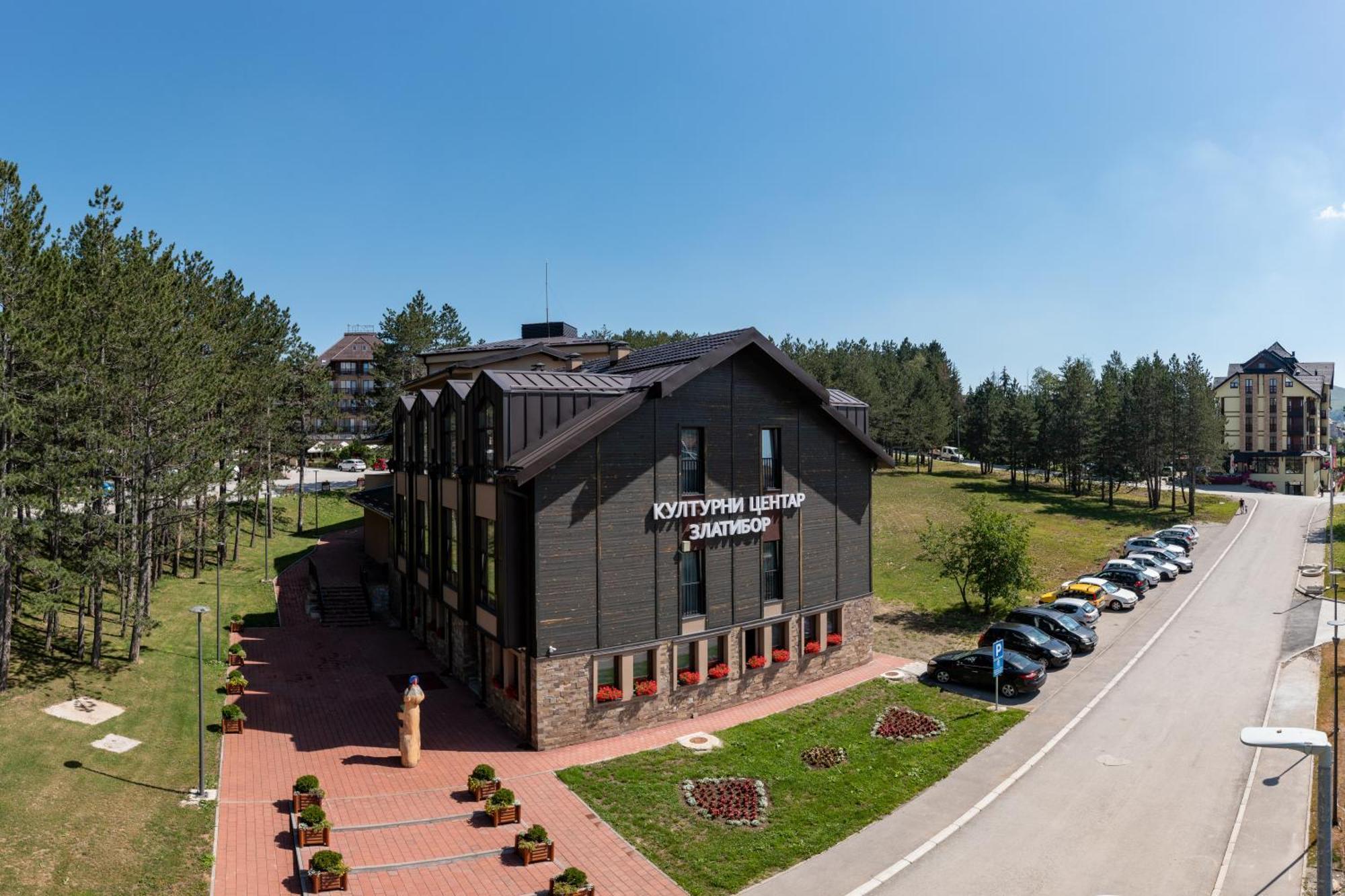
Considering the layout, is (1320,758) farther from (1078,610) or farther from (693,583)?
(1078,610)

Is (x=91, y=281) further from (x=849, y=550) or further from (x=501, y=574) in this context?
(x=849, y=550)

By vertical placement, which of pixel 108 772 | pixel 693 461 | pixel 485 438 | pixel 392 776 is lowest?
pixel 392 776

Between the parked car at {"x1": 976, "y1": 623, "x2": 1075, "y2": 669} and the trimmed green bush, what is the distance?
24284 mm

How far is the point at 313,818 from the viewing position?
17562 millimetres

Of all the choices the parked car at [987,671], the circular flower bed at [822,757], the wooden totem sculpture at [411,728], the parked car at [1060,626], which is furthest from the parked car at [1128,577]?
the wooden totem sculpture at [411,728]

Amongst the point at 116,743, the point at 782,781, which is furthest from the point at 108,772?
the point at 782,781

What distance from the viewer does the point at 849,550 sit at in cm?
3080

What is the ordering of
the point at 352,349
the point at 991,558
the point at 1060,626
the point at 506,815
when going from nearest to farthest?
1. the point at 506,815
2. the point at 1060,626
3. the point at 991,558
4. the point at 352,349

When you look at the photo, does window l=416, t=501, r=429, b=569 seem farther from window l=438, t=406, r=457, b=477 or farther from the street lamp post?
the street lamp post

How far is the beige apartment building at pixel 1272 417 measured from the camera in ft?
307

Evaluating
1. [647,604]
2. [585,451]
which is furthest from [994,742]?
[585,451]

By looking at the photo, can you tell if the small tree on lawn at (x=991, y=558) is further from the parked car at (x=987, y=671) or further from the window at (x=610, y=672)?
the window at (x=610, y=672)

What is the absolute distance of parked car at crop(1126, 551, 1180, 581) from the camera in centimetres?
→ 4650

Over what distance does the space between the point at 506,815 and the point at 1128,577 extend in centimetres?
3887
